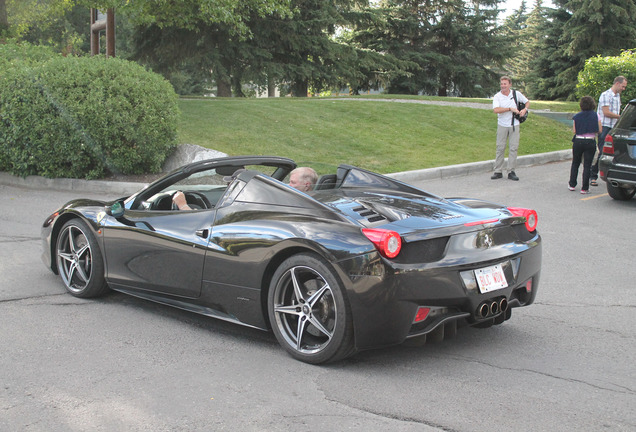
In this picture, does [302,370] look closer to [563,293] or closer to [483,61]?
[563,293]

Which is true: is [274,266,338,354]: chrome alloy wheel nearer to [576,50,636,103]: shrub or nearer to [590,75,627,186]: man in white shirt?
[590,75,627,186]: man in white shirt

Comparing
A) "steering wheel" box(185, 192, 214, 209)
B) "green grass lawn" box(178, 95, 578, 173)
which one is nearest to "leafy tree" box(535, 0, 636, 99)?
"green grass lawn" box(178, 95, 578, 173)

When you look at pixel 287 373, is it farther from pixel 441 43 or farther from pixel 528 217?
pixel 441 43

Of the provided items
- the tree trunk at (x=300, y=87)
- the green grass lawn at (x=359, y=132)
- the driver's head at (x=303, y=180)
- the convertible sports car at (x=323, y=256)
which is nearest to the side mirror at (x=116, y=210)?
the convertible sports car at (x=323, y=256)

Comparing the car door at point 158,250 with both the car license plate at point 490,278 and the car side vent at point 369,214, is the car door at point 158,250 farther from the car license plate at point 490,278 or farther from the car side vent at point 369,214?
the car license plate at point 490,278

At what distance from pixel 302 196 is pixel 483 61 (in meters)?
38.8

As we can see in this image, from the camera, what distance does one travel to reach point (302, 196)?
4359 mm

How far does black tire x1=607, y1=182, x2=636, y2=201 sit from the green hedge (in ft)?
24.8

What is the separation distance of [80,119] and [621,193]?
8.88 metres

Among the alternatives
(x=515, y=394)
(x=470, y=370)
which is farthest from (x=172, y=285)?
(x=515, y=394)

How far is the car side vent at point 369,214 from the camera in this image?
166 inches

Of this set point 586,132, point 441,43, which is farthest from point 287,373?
point 441,43

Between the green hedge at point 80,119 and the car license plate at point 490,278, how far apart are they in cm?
885

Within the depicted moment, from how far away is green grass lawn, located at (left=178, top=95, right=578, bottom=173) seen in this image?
14.1 meters
